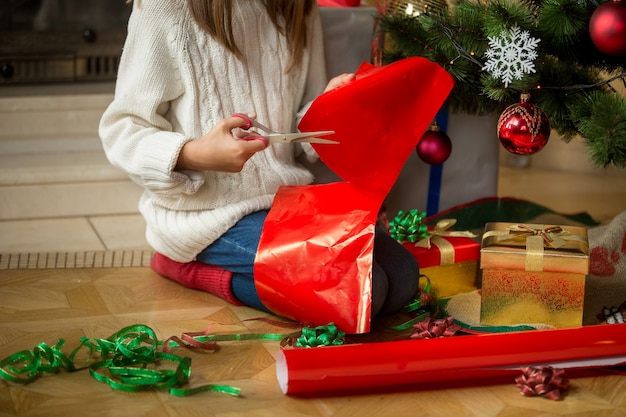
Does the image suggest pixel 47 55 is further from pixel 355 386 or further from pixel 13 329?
pixel 355 386

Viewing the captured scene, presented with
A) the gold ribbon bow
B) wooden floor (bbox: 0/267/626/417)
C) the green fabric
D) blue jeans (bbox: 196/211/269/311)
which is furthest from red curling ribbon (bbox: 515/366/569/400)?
the green fabric

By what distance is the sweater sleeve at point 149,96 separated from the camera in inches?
43.7

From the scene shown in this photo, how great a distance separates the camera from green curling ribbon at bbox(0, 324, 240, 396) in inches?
35.8

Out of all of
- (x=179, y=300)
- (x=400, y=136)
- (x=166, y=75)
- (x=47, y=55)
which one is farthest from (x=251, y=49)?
(x=47, y=55)

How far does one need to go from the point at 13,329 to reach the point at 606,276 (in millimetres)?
898

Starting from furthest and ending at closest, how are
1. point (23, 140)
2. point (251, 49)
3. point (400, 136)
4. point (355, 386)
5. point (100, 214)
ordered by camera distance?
point (23, 140), point (100, 214), point (251, 49), point (400, 136), point (355, 386)

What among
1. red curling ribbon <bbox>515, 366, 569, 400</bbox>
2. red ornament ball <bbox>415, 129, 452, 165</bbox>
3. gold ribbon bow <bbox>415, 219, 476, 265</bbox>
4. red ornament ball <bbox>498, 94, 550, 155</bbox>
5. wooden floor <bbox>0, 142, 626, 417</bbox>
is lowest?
wooden floor <bbox>0, 142, 626, 417</bbox>

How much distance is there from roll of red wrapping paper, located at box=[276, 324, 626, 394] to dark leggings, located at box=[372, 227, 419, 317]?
181 mm

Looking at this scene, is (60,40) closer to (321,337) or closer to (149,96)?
(149,96)

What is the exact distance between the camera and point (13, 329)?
1.09m

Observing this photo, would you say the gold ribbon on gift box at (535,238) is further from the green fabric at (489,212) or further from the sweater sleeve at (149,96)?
the sweater sleeve at (149,96)

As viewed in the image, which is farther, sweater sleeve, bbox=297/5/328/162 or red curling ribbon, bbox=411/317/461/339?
sweater sleeve, bbox=297/5/328/162

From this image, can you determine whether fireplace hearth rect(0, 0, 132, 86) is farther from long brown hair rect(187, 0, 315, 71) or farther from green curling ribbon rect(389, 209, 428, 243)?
green curling ribbon rect(389, 209, 428, 243)

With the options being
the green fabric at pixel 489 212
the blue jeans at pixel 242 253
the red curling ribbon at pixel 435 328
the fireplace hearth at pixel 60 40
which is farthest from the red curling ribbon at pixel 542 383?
the fireplace hearth at pixel 60 40
